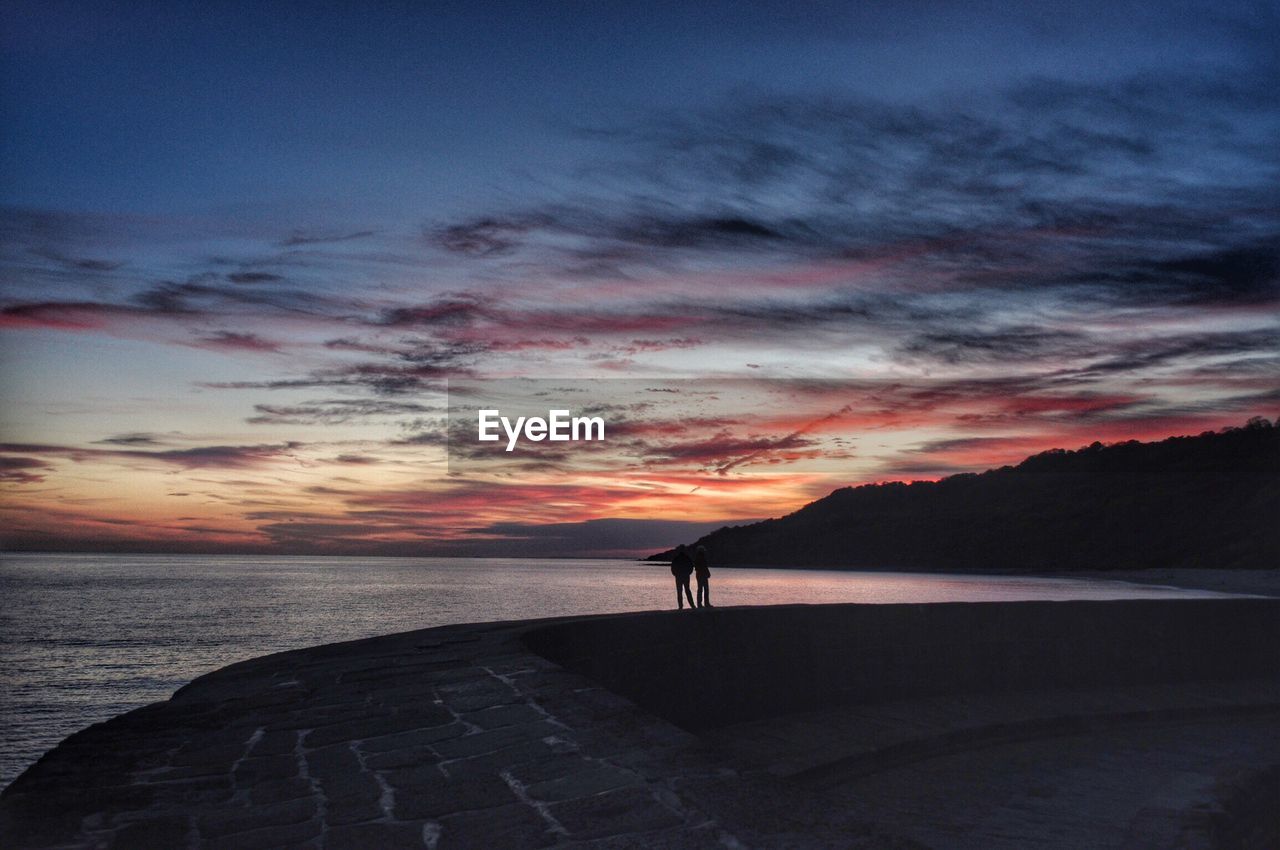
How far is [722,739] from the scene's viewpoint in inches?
404

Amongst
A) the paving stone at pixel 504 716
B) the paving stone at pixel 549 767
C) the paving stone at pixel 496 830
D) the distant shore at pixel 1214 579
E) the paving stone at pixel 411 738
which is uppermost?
the paving stone at pixel 504 716

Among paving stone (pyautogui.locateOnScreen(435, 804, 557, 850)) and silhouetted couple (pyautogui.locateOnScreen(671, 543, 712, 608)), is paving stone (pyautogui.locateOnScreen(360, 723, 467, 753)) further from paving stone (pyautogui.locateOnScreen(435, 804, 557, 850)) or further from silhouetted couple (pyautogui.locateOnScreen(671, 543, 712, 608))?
silhouetted couple (pyautogui.locateOnScreen(671, 543, 712, 608))

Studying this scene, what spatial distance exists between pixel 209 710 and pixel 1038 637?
38.5ft

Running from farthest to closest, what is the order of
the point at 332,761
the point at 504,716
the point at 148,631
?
the point at 148,631 < the point at 504,716 < the point at 332,761

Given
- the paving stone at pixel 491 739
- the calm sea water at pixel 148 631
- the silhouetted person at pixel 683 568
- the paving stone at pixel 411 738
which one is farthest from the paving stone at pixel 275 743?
the calm sea water at pixel 148 631

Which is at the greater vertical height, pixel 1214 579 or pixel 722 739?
pixel 722 739

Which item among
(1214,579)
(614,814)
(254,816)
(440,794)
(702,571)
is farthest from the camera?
(1214,579)

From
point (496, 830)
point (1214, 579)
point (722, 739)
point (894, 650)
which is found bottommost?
point (1214, 579)

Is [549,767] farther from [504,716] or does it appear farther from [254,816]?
[254,816]

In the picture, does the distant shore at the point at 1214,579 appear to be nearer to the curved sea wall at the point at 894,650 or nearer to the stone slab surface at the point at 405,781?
the curved sea wall at the point at 894,650

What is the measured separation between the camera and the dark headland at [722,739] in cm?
348

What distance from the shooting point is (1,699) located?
31484 millimetres

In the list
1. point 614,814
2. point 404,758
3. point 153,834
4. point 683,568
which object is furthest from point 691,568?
point 153,834

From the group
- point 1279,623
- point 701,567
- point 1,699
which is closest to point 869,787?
point 701,567
